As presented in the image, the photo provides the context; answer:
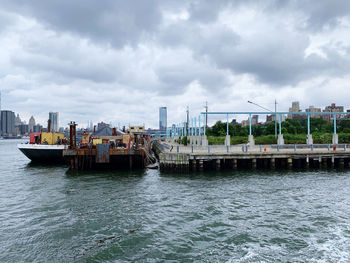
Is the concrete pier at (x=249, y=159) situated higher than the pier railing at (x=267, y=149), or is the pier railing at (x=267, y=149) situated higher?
the pier railing at (x=267, y=149)

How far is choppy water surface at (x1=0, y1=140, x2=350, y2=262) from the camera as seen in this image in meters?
8.49

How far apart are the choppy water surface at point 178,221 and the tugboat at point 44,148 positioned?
15.1 metres

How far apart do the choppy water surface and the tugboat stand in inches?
595

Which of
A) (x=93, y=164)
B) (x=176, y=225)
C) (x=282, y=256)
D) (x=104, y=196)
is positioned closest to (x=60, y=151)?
(x=93, y=164)

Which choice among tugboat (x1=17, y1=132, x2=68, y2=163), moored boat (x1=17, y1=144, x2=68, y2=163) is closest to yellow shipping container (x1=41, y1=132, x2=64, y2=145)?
tugboat (x1=17, y1=132, x2=68, y2=163)

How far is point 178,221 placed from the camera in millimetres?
11234

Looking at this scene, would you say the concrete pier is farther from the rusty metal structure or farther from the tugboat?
the tugboat

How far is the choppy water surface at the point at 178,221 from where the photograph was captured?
8.49 metres

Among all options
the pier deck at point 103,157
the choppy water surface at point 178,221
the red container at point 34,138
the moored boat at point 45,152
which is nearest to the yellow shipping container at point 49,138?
the red container at point 34,138

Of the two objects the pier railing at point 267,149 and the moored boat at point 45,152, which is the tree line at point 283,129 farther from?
the moored boat at point 45,152

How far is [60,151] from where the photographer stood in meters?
34.3

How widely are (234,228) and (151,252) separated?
3.91 metres

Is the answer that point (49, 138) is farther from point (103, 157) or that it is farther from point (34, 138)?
point (103, 157)

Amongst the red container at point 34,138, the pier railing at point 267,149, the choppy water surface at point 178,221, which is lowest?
the choppy water surface at point 178,221
